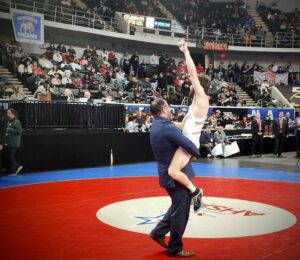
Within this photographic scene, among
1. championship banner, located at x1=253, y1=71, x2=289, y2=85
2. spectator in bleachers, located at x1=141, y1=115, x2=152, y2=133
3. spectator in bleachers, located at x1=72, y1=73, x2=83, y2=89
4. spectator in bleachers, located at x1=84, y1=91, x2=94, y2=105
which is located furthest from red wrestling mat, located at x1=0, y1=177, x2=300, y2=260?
championship banner, located at x1=253, y1=71, x2=289, y2=85

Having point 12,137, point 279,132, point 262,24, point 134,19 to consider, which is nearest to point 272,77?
point 262,24

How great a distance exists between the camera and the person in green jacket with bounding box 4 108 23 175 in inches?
404

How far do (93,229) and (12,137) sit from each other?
544 centimetres

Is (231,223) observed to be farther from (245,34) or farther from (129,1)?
(245,34)

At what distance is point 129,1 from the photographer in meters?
28.0

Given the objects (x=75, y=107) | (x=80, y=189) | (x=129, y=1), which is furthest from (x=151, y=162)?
(x=129, y=1)

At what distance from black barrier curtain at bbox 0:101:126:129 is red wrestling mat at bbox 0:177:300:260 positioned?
2.83m

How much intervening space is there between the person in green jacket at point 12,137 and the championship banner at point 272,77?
2036cm

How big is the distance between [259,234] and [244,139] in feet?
37.5

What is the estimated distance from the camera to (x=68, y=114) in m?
12.3

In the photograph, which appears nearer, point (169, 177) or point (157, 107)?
point (169, 177)

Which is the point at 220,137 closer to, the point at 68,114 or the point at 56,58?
the point at 68,114

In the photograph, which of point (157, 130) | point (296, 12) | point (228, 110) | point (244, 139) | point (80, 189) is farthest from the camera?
point (296, 12)

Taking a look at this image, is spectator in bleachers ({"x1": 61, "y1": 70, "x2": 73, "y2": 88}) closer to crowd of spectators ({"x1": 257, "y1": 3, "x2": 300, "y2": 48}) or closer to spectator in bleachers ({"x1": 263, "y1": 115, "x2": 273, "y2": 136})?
spectator in bleachers ({"x1": 263, "y1": 115, "x2": 273, "y2": 136})
